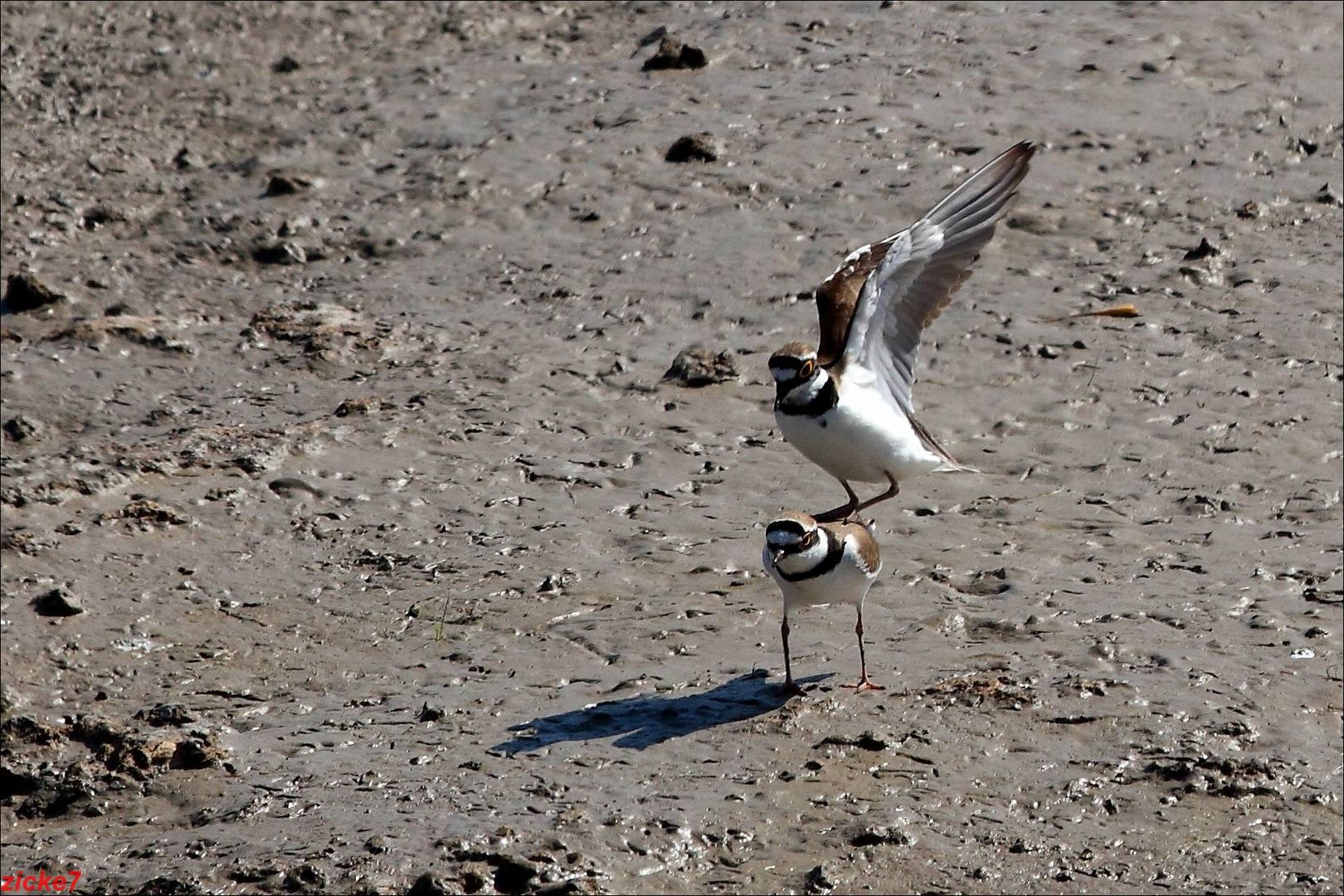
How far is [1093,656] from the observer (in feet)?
26.2

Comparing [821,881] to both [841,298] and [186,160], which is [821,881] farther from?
[186,160]

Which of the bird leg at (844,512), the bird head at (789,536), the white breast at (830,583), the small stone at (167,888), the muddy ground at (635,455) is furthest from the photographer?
the bird leg at (844,512)

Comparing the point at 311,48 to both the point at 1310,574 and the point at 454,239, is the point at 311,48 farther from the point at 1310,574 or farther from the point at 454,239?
the point at 1310,574

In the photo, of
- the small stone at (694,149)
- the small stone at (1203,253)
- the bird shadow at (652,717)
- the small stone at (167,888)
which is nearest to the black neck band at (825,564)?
the bird shadow at (652,717)

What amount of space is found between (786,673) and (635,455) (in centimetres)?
267

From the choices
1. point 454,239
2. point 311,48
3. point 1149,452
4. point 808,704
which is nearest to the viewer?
point 808,704

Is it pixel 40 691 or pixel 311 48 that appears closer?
pixel 40 691

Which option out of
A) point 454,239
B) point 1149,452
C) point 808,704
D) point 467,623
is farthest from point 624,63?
point 808,704

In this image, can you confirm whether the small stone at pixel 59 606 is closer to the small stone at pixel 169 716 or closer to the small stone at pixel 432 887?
the small stone at pixel 169 716

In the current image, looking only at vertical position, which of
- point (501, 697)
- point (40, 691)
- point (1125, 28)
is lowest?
point (40, 691)

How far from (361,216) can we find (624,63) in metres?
2.74

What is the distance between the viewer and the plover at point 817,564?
24.6 feet

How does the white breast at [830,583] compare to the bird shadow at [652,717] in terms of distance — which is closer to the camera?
the bird shadow at [652,717]

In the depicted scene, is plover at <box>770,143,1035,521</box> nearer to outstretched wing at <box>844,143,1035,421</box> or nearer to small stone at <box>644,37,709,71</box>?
outstretched wing at <box>844,143,1035,421</box>
